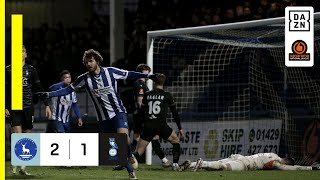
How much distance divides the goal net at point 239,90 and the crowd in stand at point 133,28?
113 cm

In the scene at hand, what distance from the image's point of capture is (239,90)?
787 inches

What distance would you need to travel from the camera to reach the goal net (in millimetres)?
18531

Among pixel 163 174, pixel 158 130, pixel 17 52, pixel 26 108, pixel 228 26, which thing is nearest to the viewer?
pixel 17 52

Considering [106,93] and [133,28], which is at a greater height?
[133,28]

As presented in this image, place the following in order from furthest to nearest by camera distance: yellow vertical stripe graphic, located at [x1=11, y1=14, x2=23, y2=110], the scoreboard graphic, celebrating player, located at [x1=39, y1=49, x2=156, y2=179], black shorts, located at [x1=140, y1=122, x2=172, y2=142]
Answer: black shorts, located at [x1=140, y1=122, x2=172, y2=142]
celebrating player, located at [x1=39, y1=49, x2=156, y2=179]
the scoreboard graphic
yellow vertical stripe graphic, located at [x1=11, y1=14, x2=23, y2=110]

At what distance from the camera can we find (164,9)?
25938 mm

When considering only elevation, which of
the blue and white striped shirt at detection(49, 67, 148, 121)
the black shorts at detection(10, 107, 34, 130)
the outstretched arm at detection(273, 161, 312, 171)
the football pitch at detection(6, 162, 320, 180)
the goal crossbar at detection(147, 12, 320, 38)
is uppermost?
the goal crossbar at detection(147, 12, 320, 38)

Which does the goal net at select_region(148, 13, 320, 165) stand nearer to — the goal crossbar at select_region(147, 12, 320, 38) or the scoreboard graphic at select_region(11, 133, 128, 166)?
the goal crossbar at select_region(147, 12, 320, 38)

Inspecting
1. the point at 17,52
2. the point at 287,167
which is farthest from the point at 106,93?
the point at 17,52

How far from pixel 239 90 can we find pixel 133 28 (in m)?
6.84

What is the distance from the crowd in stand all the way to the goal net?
1.13 meters

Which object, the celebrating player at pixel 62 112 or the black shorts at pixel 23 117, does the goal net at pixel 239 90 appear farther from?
the black shorts at pixel 23 117

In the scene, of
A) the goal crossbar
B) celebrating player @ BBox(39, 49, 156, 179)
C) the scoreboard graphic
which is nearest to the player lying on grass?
celebrating player @ BBox(39, 49, 156, 179)

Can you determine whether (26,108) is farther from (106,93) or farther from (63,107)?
(63,107)
